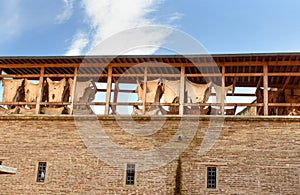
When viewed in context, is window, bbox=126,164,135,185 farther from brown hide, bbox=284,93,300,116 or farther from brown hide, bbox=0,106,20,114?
brown hide, bbox=284,93,300,116

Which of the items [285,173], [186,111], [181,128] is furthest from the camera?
[186,111]

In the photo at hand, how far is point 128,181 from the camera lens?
16.0 metres

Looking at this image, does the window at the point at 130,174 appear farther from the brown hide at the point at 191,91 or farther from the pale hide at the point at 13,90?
the pale hide at the point at 13,90

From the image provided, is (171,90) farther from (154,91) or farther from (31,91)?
(31,91)

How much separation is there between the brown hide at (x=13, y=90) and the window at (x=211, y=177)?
831 cm

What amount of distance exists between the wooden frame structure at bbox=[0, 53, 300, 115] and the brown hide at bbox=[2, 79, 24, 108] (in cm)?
25

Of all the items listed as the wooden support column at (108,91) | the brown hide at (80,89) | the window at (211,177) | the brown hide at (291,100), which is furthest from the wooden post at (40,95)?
the brown hide at (291,100)

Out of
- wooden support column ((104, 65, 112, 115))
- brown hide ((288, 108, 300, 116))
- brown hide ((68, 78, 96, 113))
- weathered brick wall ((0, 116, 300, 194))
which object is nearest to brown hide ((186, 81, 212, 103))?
weathered brick wall ((0, 116, 300, 194))

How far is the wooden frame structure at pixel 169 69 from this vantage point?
16.5 metres

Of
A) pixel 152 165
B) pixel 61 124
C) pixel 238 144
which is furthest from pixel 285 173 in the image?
pixel 61 124

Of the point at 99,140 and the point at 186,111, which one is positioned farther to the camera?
the point at 186,111

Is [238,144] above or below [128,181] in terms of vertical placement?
above

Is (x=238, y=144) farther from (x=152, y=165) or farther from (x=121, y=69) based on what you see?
(x=121, y=69)

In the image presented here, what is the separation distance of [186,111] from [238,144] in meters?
2.89
